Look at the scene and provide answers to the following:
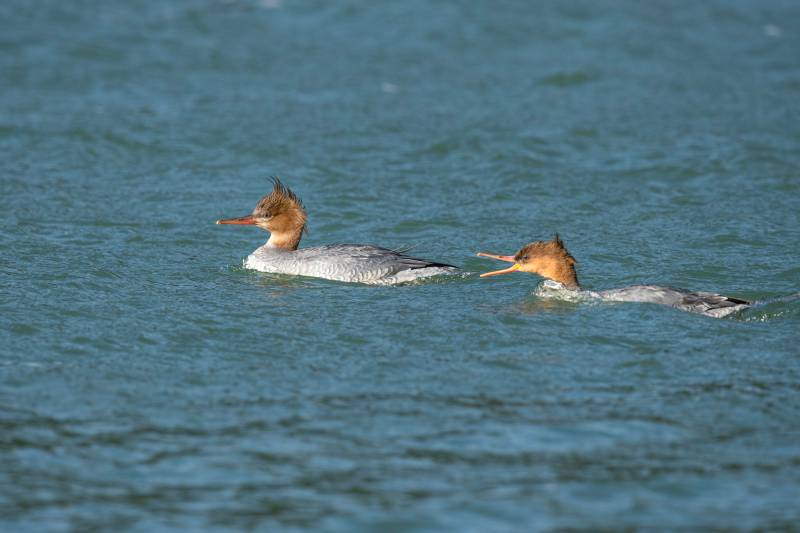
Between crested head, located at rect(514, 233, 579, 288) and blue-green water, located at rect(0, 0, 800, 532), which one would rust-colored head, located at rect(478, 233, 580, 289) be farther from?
blue-green water, located at rect(0, 0, 800, 532)

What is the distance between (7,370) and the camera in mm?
8297

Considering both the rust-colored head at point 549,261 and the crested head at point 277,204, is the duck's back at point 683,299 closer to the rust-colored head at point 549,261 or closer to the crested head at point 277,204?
the rust-colored head at point 549,261

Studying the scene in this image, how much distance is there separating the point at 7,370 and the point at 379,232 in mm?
5259

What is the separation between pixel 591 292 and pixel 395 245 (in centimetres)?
279

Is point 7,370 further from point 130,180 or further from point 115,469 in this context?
point 130,180

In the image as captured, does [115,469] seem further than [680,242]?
No

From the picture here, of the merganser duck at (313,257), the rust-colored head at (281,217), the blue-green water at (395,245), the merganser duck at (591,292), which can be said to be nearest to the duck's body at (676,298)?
the merganser duck at (591,292)

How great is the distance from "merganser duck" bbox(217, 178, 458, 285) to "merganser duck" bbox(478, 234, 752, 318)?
80 centimetres

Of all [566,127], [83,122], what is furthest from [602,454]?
[83,122]

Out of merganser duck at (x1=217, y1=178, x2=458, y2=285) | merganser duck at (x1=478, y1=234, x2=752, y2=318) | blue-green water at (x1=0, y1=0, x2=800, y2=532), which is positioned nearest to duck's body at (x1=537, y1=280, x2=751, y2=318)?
merganser duck at (x1=478, y1=234, x2=752, y2=318)

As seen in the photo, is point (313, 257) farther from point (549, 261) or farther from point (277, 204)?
point (549, 261)

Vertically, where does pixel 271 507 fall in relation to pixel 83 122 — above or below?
below

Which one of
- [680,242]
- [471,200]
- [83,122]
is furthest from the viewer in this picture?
[83,122]

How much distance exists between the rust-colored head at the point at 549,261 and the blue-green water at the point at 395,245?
0.27 m
